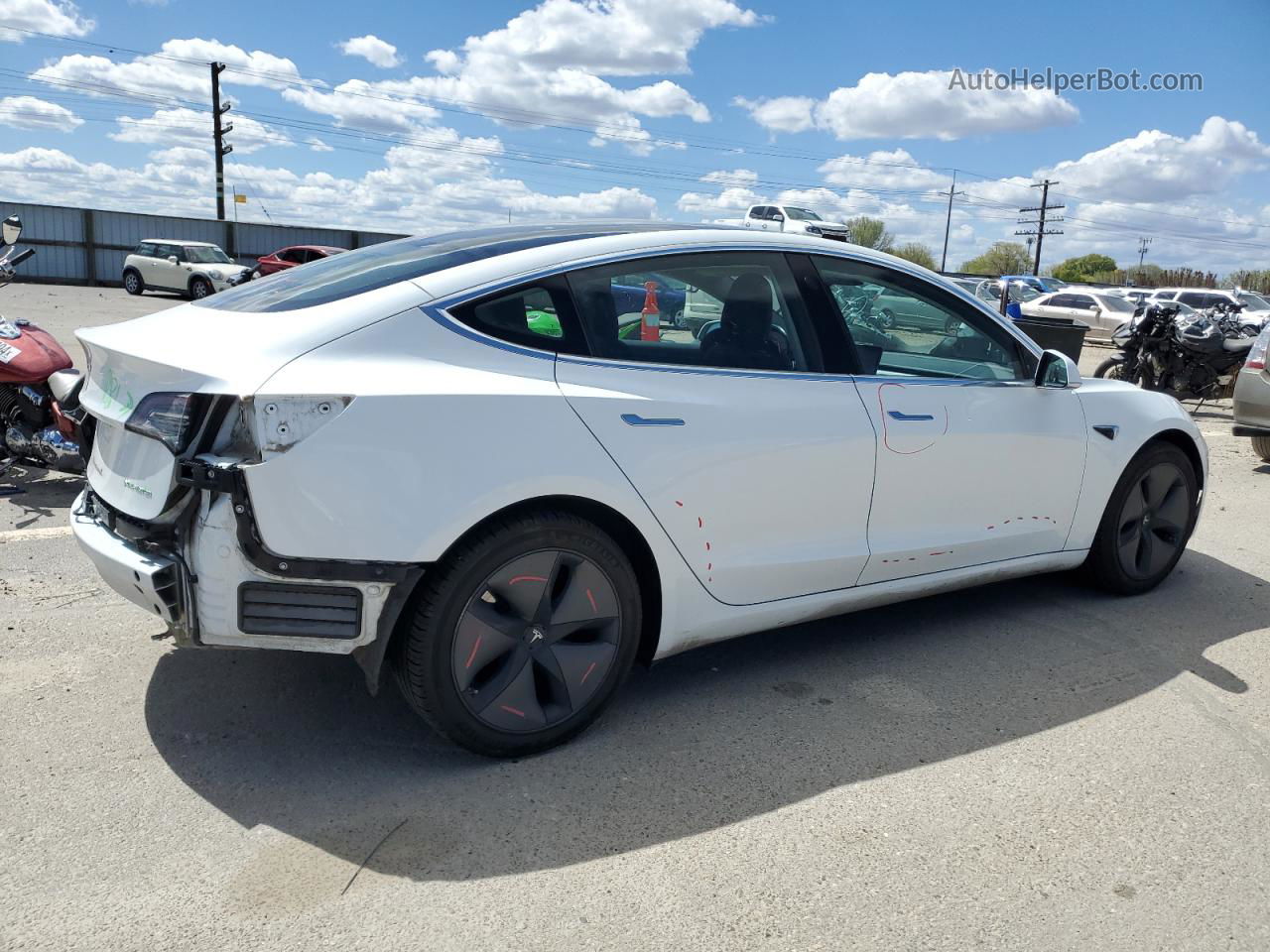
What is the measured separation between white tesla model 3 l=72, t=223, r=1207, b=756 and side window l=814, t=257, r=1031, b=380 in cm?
1

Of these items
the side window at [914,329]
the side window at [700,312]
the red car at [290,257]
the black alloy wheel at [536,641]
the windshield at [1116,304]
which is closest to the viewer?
the black alloy wheel at [536,641]

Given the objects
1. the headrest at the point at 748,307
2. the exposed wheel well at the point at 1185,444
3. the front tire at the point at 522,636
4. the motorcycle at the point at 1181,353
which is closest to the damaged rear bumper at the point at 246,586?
the front tire at the point at 522,636

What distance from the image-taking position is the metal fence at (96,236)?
31.8m

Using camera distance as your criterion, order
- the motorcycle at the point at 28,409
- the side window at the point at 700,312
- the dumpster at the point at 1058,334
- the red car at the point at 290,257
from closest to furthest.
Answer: the side window at the point at 700,312
the motorcycle at the point at 28,409
the dumpster at the point at 1058,334
the red car at the point at 290,257

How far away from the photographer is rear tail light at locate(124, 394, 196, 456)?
264 cm

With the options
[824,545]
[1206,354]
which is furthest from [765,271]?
[1206,354]

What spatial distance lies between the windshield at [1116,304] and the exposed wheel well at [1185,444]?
2238 cm

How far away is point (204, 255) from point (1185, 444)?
27470mm

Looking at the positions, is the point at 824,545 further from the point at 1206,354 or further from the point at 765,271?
the point at 1206,354

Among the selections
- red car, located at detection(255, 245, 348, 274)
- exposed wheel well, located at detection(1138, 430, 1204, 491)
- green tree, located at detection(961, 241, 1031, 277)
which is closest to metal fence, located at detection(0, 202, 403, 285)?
red car, located at detection(255, 245, 348, 274)

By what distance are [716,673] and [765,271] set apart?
1.47 metres

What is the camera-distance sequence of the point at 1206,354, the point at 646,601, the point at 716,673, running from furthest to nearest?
the point at 1206,354
the point at 716,673
the point at 646,601

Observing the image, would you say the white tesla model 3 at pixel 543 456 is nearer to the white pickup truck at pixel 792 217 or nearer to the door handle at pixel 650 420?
the door handle at pixel 650 420

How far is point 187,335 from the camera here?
2.93 m
